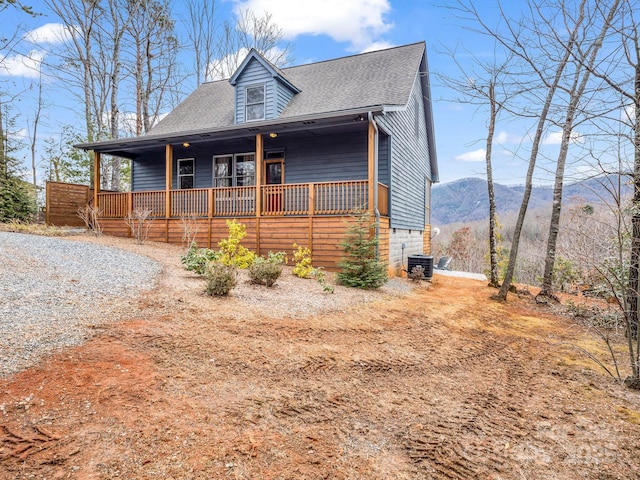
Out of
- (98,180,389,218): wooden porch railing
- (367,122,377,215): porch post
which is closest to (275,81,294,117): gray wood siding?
(98,180,389,218): wooden porch railing

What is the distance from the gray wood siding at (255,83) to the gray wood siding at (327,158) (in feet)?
4.94

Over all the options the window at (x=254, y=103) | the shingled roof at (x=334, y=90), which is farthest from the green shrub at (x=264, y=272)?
the window at (x=254, y=103)

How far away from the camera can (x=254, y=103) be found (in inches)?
485

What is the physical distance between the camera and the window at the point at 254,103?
12.2m

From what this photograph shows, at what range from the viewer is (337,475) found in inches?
78.6

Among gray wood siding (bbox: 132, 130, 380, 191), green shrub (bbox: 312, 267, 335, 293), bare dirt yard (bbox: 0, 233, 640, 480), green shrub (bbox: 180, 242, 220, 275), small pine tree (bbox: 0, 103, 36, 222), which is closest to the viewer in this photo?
bare dirt yard (bbox: 0, 233, 640, 480)

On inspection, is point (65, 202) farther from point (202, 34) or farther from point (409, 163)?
point (202, 34)

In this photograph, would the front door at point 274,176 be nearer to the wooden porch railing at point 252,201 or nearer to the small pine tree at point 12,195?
the wooden porch railing at point 252,201

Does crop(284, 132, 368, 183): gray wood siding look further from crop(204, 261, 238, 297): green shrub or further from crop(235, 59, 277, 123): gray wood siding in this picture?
crop(204, 261, 238, 297): green shrub

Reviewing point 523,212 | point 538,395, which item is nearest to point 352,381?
point 538,395

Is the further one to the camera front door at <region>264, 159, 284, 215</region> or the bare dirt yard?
front door at <region>264, 159, 284, 215</region>

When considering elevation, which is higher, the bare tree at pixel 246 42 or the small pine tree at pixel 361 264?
the bare tree at pixel 246 42

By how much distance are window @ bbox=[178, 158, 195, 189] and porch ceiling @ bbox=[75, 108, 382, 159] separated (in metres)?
1.57

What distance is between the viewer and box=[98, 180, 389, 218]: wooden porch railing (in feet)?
30.2
